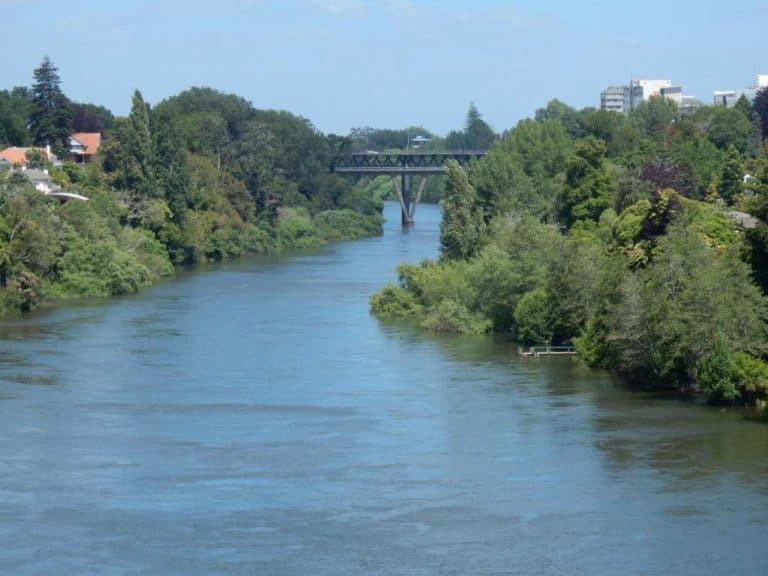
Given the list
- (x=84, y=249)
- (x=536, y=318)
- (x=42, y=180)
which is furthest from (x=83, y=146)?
(x=536, y=318)

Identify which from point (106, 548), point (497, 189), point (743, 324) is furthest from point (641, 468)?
point (497, 189)

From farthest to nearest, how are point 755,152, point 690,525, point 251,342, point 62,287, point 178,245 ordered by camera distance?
point 755,152 < point 178,245 < point 62,287 < point 251,342 < point 690,525

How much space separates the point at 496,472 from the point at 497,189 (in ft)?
112

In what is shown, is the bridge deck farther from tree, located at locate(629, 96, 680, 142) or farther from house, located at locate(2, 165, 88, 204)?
house, located at locate(2, 165, 88, 204)

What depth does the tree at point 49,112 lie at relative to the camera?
9225 cm

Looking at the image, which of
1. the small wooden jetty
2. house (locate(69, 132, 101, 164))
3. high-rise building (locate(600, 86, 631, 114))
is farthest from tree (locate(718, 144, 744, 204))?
high-rise building (locate(600, 86, 631, 114))

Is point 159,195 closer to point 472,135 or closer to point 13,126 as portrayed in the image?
point 13,126

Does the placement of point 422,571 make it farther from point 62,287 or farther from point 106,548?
point 62,287

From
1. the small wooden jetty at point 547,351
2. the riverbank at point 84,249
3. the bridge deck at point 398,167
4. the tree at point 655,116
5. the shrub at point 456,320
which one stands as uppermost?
the tree at point 655,116

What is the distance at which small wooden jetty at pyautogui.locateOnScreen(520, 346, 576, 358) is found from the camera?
146 feet

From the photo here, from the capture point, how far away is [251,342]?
4753 centimetres

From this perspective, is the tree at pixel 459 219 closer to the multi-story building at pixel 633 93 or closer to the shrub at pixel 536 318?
the shrub at pixel 536 318

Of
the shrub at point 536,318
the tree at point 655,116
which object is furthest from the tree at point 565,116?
the shrub at point 536,318

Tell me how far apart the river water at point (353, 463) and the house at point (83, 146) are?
49.8 meters
